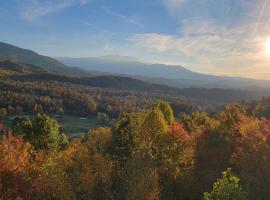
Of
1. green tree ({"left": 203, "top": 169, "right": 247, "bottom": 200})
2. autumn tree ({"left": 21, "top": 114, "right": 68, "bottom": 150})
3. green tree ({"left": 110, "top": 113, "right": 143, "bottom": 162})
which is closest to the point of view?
green tree ({"left": 203, "top": 169, "right": 247, "bottom": 200})

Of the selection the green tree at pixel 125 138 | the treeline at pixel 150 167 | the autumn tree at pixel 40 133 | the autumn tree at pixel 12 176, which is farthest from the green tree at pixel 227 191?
the autumn tree at pixel 40 133

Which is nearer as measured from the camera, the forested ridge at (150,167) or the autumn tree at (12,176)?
the autumn tree at (12,176)

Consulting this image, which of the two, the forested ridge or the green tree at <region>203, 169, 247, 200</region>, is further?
the forested ridge

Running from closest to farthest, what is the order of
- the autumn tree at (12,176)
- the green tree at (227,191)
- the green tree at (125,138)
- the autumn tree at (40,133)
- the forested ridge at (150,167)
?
the green tree at (227,191)
the autumn tree at (12,176)
the forested ridge at (150,167)
the green tree at (125,138)
the autumn tree at (40,133)

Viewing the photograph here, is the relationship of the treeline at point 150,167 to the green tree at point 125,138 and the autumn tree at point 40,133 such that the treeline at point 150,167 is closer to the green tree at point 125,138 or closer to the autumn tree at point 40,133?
the green tree at point 125,138

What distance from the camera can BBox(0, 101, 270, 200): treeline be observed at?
4700 cm

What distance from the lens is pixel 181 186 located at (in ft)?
185

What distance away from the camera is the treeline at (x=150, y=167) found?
47.0 m

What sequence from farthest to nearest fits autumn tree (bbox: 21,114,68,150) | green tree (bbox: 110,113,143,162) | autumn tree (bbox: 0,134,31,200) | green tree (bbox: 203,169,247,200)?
autumn tree (bbox: 21,114,68,150), green tree (bbox: 110,113,143,162), autumn tree (bbox: 0,134,31,200), green tree (bbox: 203,169,247,200)

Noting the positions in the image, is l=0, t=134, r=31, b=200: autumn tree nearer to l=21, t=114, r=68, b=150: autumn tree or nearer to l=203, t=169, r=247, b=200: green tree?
l=203, t=169, r=247, b=200: green tree

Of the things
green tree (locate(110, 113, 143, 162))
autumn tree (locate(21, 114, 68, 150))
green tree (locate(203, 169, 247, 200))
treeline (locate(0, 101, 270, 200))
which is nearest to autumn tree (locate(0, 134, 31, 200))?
treeline (locate(0, 101, 270, 200))

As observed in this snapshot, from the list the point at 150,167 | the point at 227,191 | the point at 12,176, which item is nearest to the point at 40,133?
the point at 12,176

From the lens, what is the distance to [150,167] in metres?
53.8

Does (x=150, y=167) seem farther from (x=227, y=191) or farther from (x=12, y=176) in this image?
(x=12, y=176)
